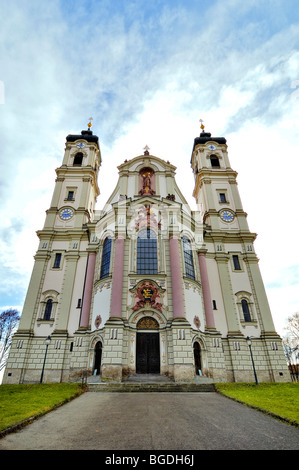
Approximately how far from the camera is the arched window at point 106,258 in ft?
78.4

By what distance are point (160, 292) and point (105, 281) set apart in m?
5.09

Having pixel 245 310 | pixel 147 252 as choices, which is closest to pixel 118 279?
pixel 147 252

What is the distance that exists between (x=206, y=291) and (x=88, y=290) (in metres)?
11.5

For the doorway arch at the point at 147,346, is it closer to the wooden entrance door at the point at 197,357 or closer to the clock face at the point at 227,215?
the wooden entrance door at the point at 197,357

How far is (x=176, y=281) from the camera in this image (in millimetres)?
21625

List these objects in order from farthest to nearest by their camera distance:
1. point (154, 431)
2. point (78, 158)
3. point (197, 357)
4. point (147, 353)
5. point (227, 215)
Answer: point (78, 158) → point (227, 215) → point (197, 357) → point (147, 353) → point (154, 431)

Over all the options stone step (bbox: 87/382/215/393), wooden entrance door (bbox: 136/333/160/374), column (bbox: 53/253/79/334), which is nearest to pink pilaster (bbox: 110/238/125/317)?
wooden entrance door (bbox: 136/333/160/374)

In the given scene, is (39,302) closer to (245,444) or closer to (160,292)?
(160,292)

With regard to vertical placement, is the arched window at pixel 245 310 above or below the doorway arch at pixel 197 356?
above

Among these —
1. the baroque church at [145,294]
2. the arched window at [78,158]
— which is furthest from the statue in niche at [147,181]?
the arched window at [78,158]

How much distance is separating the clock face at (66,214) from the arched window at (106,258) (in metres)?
7.47

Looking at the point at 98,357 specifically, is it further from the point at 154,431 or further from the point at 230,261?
the point at 230,261
